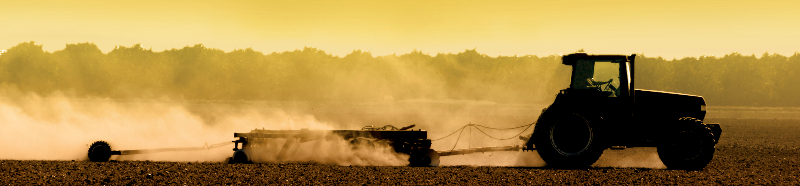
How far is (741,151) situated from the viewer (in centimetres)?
1697

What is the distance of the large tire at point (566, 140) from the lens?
10523 mm

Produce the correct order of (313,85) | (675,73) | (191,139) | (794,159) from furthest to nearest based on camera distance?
(675,73) < (313,85) < (191,139) < (794,159)

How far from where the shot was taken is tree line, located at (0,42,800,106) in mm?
63812

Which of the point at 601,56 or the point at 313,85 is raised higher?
the point at 313,85

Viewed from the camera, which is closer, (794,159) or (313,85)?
(794,159)

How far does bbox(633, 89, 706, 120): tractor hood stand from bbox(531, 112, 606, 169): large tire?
1142 millimetres

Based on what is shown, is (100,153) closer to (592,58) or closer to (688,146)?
(592,58)

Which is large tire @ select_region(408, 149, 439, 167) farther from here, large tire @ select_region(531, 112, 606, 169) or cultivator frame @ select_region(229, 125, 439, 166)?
large tire @ select_region(531, 112, 606, 169)

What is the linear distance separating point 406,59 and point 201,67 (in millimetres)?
27847

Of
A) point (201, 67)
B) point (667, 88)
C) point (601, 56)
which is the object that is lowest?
point (601, 56)

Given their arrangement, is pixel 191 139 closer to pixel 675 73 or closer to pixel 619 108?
pixel 619 108

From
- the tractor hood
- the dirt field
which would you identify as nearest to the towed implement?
the dirt field

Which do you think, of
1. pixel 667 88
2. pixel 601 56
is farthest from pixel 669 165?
pixel 667 88

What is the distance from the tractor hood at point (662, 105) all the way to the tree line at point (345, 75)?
151 feet
